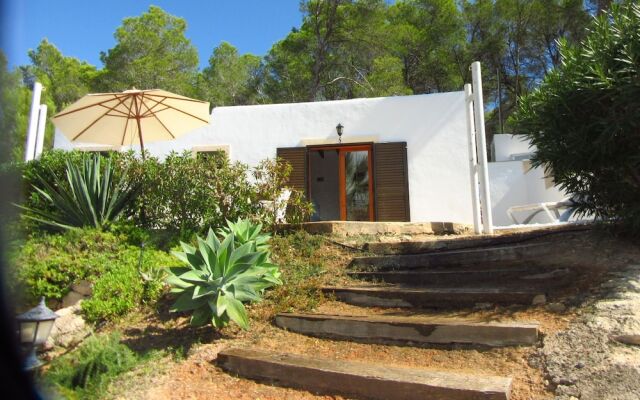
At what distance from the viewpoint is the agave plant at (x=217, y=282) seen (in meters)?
4.11

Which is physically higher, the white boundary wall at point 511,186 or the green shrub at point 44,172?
the white boundary wall at point 511,186

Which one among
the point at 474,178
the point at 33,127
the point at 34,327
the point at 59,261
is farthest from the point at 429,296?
the point at 33,127

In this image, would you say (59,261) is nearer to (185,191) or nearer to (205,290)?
(185,191)

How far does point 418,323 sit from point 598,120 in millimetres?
2593

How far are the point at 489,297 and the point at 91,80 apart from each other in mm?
21948

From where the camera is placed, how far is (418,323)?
378 cm

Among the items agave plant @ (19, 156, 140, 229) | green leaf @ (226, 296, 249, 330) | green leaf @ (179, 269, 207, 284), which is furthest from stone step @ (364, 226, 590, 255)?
agave plant @ (19, 156, 140, 229)

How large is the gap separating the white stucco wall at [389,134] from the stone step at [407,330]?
626cm

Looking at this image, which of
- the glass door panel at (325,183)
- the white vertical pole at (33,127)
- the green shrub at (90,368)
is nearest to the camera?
the green shrub at (90,368)

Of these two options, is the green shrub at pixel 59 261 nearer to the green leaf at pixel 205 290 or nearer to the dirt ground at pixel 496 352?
the dirt ground at pixel 496 352

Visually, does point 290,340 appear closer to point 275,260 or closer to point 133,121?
point 275,260

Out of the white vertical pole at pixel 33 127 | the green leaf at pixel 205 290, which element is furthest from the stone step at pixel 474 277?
the white vertical pole at pixel 33 127

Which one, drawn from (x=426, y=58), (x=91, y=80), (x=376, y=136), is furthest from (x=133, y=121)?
(x=91, y=80)

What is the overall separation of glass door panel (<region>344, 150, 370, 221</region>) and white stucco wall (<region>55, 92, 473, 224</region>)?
1.49ft
